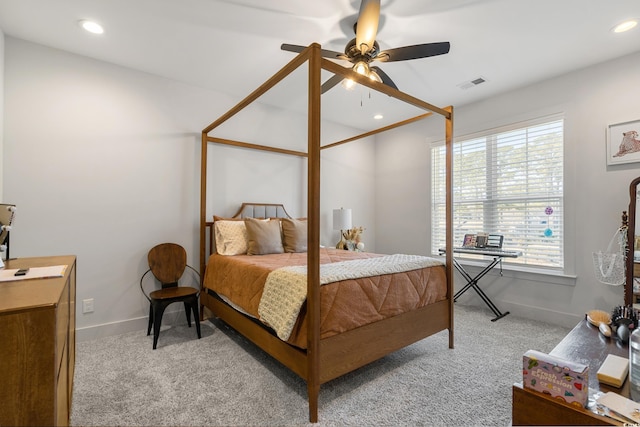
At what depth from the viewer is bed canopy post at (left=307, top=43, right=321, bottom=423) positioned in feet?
5.31

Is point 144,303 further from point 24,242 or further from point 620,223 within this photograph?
point 620,223

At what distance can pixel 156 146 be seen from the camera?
9.93 ft

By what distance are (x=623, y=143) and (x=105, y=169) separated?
15.9 ft

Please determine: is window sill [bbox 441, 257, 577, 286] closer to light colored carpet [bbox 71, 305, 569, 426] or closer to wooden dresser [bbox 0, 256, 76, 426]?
light colored carpet [bbox 71, 305, 569, 426]

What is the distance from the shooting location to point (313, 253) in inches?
64.1

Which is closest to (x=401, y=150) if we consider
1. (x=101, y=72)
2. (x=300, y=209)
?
(x=300, y=209)

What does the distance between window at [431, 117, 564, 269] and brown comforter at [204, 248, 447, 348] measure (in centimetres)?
156

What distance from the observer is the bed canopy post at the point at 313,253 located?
1617 mm

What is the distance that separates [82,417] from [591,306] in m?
4.19

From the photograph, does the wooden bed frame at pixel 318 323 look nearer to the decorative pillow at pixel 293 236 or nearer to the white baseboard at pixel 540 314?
the decorative pillow at pixel 293 236

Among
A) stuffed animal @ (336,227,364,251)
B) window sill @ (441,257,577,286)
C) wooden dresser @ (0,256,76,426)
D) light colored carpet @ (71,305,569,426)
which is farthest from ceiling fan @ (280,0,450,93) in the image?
window sill @ (441,257,577,286)

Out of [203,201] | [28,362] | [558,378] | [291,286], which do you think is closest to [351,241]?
[203,201]

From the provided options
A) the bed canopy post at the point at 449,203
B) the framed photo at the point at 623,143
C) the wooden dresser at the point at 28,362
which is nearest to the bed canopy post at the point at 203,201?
the wooden dresser at the point at 28,362

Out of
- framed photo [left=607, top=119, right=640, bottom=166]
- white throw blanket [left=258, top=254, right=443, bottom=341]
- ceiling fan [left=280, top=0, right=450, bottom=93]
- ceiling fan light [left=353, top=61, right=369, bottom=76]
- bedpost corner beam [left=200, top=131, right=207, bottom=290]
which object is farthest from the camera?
bedpost corner beam [left=200, top=131, right=207, bottom=290]
